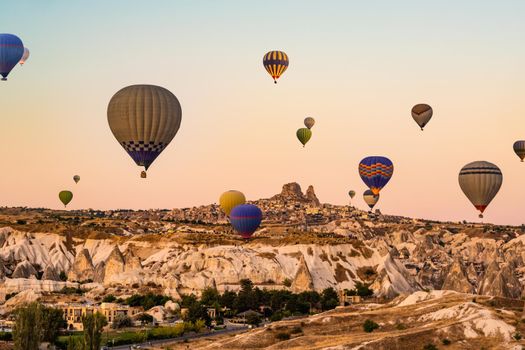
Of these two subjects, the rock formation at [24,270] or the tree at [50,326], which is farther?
the rock formation at [24,270]

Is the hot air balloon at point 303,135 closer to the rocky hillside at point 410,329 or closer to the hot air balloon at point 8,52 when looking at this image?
the hot air balloon at point 8,52

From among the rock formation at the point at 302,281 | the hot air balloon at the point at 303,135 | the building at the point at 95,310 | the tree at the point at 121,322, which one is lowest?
the tree at the point at 121,322

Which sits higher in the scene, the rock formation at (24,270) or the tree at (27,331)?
the rock formation at (24,270)

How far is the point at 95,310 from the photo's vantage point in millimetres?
138375

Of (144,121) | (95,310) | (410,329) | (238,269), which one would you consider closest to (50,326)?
(144,121)

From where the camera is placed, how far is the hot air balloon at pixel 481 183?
139125 millimetres

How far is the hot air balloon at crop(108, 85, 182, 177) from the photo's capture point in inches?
4572

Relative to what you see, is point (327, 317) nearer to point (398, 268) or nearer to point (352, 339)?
point (352, 339)

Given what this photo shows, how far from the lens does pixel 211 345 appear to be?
103 metres

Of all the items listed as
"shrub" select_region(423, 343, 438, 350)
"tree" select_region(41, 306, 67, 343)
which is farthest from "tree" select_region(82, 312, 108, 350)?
"shrub" select_region(423, 343, 438, 350)

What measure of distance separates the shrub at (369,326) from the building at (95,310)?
45.8m

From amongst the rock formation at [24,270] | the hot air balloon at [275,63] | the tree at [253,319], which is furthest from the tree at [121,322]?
the rock formation at [24,270]

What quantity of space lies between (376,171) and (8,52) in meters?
61.6

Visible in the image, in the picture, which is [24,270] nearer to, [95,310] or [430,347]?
[95,310]
